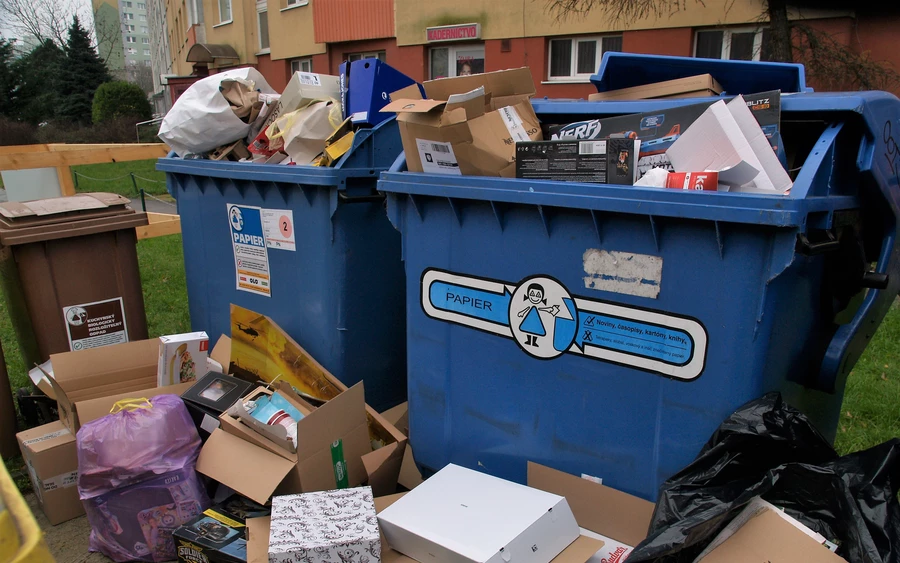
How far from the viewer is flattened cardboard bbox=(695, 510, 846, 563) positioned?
4.91 feet

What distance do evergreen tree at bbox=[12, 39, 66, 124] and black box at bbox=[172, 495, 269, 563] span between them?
31920 millimetres

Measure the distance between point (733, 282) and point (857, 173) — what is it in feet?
2.14

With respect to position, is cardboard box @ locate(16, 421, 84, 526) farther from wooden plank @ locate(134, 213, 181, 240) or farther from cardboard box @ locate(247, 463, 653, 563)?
wooden plank @ locate(134, 213, 181, 240)

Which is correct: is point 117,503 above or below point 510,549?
below

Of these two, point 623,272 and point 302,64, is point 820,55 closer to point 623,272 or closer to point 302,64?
point 623,272

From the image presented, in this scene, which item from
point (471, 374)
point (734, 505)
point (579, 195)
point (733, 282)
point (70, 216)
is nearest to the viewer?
point (734, 505)

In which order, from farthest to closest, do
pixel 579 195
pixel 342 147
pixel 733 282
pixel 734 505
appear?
pixel 342 147 < pixel 579 195 < pixel 733 282 < pixel 734 505

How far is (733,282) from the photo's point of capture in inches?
65.4

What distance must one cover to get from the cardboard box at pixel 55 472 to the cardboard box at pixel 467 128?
192cm

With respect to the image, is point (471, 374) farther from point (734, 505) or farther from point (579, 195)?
point (734, 505)

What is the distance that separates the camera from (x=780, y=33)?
6.96 metres

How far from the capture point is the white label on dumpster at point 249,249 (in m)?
3.20

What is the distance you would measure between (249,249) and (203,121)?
2.42ft

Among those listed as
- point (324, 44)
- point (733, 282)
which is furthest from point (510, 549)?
point (324, 44)
